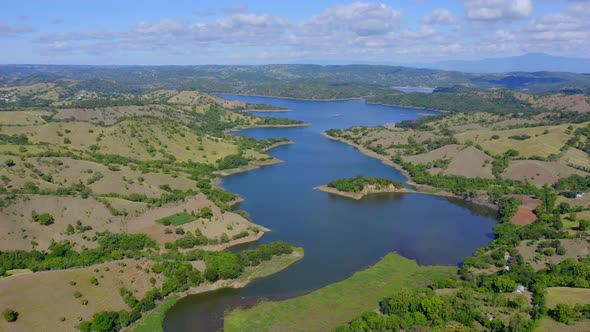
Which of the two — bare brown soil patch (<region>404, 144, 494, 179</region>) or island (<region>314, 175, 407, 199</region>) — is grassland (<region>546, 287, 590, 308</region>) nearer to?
island (<region>314, 175, 407, 199</region>)

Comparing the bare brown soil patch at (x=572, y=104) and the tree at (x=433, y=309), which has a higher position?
the bare brown soil patch at (x=572, y=104)

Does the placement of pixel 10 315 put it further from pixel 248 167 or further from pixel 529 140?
pixel 529 140

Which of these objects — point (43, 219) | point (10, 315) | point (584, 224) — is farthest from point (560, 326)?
point (43, 219)

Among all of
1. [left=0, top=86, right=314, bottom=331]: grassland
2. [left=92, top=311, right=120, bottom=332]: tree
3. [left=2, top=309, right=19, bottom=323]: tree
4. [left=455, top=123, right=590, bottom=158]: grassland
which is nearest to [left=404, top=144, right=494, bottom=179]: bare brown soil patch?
[left=455, top=123, right=590, bottom=158]: grassland

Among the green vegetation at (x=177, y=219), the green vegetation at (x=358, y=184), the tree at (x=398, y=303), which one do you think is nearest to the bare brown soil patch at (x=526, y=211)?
the green vegetation at (x=358, y=184)

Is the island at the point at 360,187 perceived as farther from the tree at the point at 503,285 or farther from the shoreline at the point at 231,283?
the tree at the point at 503,285

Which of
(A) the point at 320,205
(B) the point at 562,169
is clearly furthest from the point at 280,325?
(B) the point at 562,169
